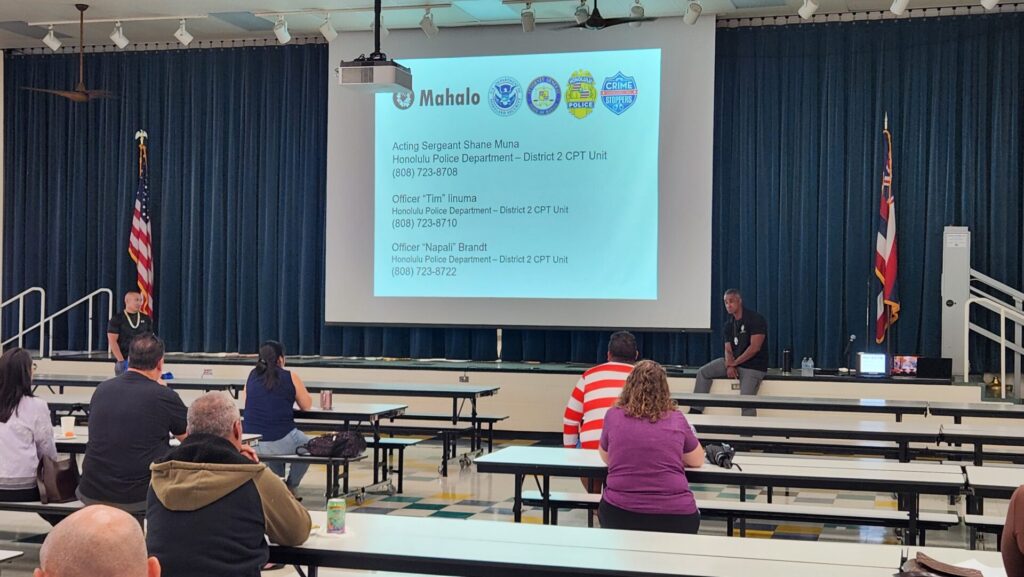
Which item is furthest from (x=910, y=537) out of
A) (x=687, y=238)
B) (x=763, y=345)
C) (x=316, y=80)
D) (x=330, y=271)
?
(x=316, y=80)

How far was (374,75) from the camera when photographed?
794 cm

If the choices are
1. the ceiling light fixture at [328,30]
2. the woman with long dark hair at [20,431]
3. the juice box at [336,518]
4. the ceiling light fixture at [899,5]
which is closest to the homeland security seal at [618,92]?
the ceiling light fixture at [899,5]

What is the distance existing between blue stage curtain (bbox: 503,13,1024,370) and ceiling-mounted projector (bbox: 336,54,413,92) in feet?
13.1

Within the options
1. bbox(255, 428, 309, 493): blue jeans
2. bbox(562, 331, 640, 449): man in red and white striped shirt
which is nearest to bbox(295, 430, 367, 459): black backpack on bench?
bbox(255, 428, 309, 493): blue jeans

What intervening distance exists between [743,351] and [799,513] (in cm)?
426

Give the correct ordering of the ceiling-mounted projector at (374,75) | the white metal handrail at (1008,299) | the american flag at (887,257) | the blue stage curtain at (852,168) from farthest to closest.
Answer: the blue stage curtain at (852,168), the american flag at (887,257), the white metal handrail at (1008,299), the ceiling-mounted projector at (374,75)

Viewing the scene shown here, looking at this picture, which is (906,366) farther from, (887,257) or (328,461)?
(328,461)

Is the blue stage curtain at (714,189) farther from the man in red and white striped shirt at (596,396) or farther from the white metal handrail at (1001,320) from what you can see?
the man in red and white striped shirt at (596,396)

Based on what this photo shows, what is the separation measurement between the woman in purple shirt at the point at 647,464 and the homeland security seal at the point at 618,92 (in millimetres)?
6431

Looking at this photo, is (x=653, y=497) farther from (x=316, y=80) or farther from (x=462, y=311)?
(x=316, y=80)

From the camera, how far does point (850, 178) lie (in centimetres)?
1054

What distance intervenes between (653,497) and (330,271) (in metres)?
7.64

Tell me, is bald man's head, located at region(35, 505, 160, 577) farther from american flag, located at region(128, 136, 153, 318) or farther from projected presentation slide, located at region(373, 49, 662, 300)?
american flag, located at region(128, 136, 153, 318)

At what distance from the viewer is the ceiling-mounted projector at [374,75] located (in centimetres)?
793
